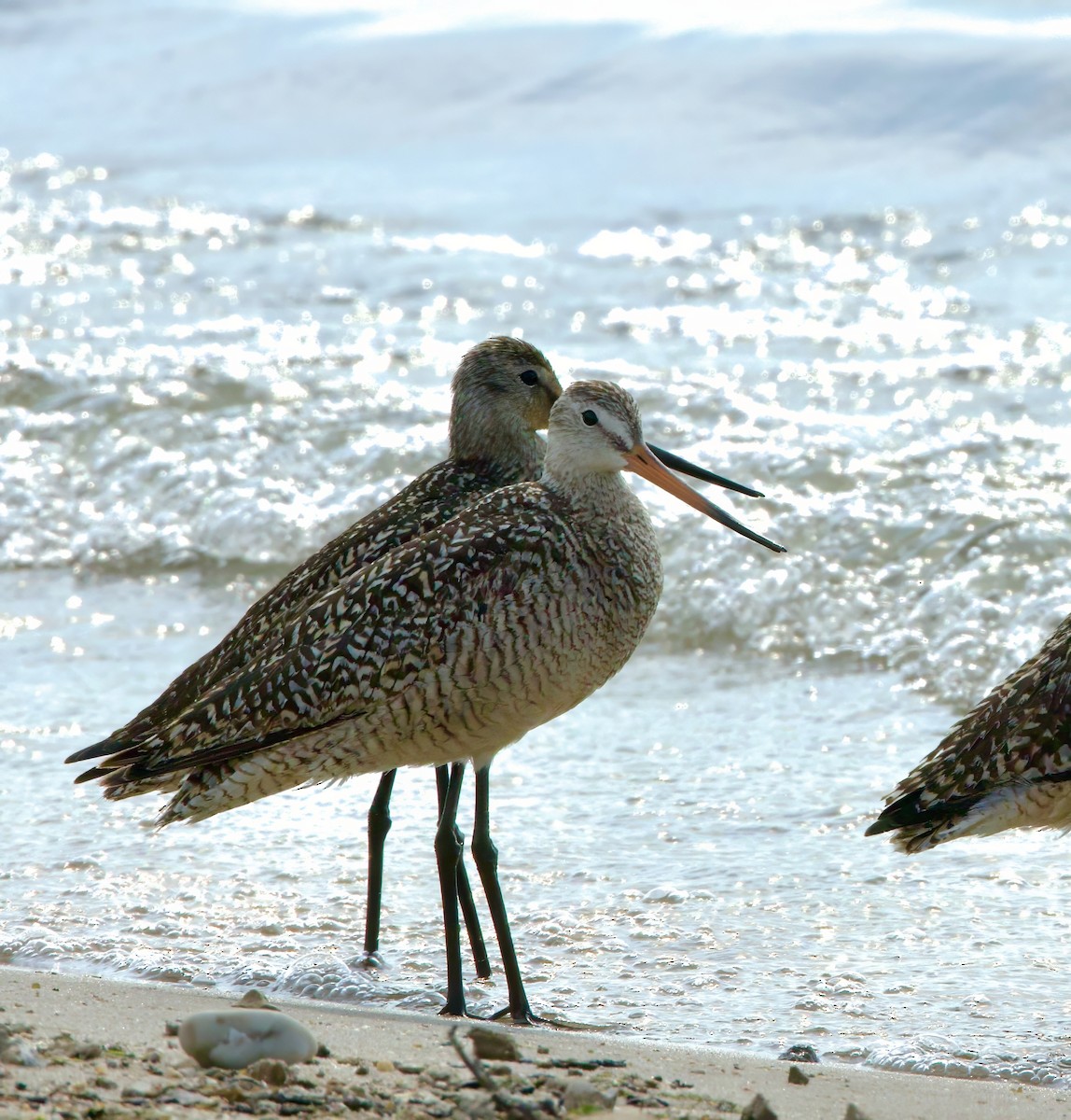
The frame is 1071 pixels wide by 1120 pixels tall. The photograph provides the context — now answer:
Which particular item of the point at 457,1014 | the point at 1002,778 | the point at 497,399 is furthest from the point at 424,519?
the point at 1002,778

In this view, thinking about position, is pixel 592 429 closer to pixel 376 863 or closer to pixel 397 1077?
pixel 376 863

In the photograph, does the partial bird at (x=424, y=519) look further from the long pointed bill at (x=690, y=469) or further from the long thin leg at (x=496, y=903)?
the long thin leg at (x=496, y=903)

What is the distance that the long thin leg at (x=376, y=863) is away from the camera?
4.37 metres

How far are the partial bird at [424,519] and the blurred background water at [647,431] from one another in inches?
10.8

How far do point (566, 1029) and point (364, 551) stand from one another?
1.29 metres

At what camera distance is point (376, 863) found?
4.47 m

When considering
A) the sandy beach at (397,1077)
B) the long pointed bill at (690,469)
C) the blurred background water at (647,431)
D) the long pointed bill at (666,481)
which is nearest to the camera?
the sandy beach at (397,1077)

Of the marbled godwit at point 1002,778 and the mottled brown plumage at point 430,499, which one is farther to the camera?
the mottled brown plumage at point 430,499

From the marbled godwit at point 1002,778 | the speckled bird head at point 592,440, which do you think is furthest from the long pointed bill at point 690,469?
the marbled godwit at point 1002,778

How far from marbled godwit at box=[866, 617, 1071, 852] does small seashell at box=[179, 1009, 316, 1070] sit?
1.67 meters

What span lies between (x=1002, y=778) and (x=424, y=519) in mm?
1511

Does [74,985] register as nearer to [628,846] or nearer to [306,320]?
[628,846]

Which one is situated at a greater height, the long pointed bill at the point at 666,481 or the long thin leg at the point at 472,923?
the long pointed bill at the point at 666,481

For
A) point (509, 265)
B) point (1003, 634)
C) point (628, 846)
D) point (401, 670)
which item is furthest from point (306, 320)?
point (401, 670)
